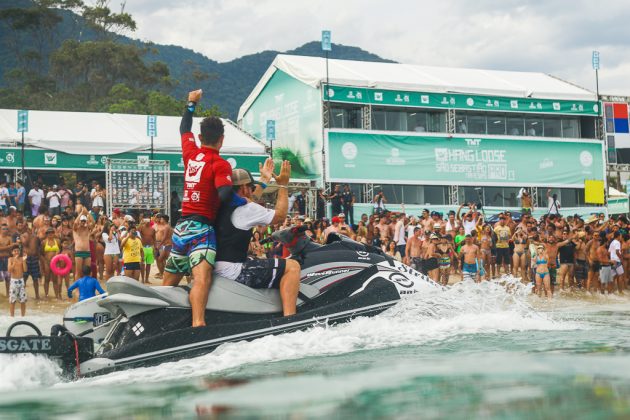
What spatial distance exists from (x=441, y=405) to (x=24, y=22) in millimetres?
70018

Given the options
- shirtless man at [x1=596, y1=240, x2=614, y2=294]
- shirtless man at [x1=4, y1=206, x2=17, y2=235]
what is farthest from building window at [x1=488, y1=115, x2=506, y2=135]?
shirtless man at [x1=4, y1=206, x2=17, y2=235]

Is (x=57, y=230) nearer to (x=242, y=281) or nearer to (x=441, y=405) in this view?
(x=242, y=281)

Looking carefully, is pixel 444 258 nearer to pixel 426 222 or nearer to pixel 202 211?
pixel 426 222

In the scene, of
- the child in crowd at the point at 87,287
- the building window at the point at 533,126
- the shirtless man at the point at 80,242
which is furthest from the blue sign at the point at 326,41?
the child in crowd at the point at 87,287

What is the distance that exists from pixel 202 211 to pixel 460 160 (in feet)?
80.5

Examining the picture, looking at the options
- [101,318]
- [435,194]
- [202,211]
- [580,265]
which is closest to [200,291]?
[202,211]

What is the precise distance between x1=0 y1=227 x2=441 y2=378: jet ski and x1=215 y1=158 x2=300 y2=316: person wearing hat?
0.09 metres

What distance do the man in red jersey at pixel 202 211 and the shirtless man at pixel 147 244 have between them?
460 inches

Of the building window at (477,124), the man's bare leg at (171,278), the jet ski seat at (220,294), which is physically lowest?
the jet ski seat at (220,294)

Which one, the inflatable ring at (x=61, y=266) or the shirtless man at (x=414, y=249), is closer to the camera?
the inflatable ring at (x=61, y=266)

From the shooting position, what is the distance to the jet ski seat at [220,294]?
6230 mm

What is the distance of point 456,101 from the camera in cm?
2994

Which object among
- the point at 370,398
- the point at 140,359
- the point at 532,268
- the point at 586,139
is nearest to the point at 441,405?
the point at 370,398

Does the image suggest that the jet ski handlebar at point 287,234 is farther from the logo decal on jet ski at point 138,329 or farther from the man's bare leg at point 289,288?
the logo decal on jet ski at point 138,329
